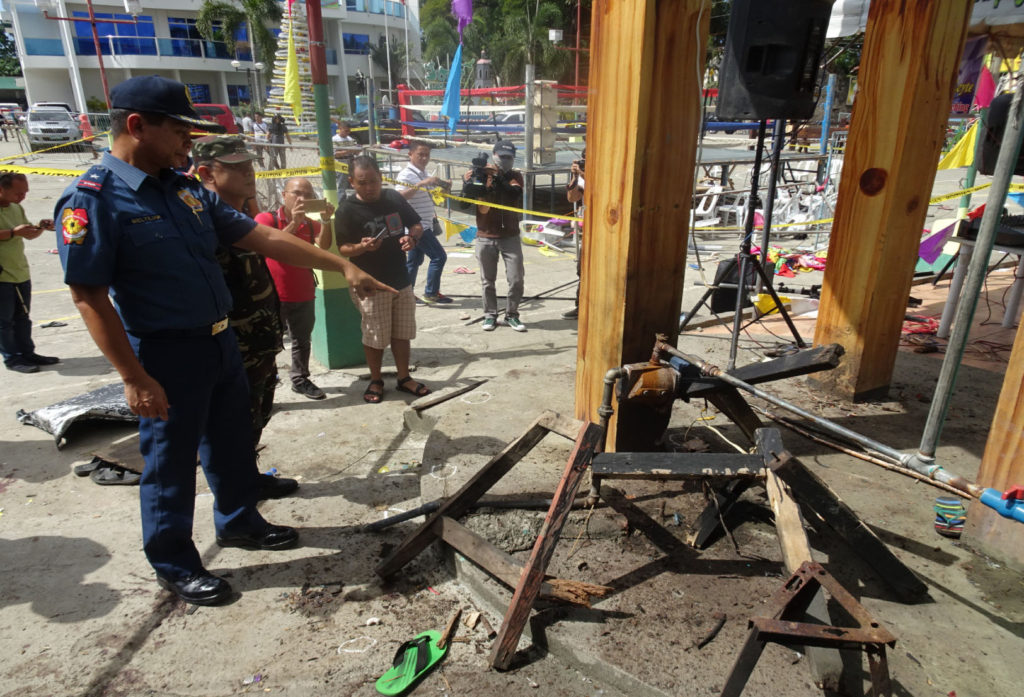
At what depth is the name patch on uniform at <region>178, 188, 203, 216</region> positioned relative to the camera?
2.65 metres

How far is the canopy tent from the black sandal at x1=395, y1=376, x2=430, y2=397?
421cm

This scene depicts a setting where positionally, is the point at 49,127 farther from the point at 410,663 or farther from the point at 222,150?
the point at 410,663

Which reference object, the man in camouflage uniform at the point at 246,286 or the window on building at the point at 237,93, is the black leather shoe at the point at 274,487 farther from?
the window on building at the point at 237,93

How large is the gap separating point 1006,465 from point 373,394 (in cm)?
400

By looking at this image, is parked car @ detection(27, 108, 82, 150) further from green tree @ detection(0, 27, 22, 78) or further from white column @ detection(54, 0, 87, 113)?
green tree @ detection(0, 27, 22, 78)

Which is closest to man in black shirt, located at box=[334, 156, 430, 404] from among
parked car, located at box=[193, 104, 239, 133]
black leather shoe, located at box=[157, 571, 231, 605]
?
black leather shoe, located at box=[157, 571, 231, 605]

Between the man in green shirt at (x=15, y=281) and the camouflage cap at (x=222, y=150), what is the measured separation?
288 centimetres

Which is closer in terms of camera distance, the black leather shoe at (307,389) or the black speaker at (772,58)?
the black speaker at (772,58)

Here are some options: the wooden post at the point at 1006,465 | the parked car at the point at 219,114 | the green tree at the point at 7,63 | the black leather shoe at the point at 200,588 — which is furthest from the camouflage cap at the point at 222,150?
the green tree at the point at 7,63

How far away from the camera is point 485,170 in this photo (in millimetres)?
6793

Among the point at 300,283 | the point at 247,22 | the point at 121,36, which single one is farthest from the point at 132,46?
the point at 300,283

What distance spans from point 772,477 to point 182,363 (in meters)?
2.38

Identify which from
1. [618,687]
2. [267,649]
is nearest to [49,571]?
[267,649]

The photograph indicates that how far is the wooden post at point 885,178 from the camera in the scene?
3.58 metres
